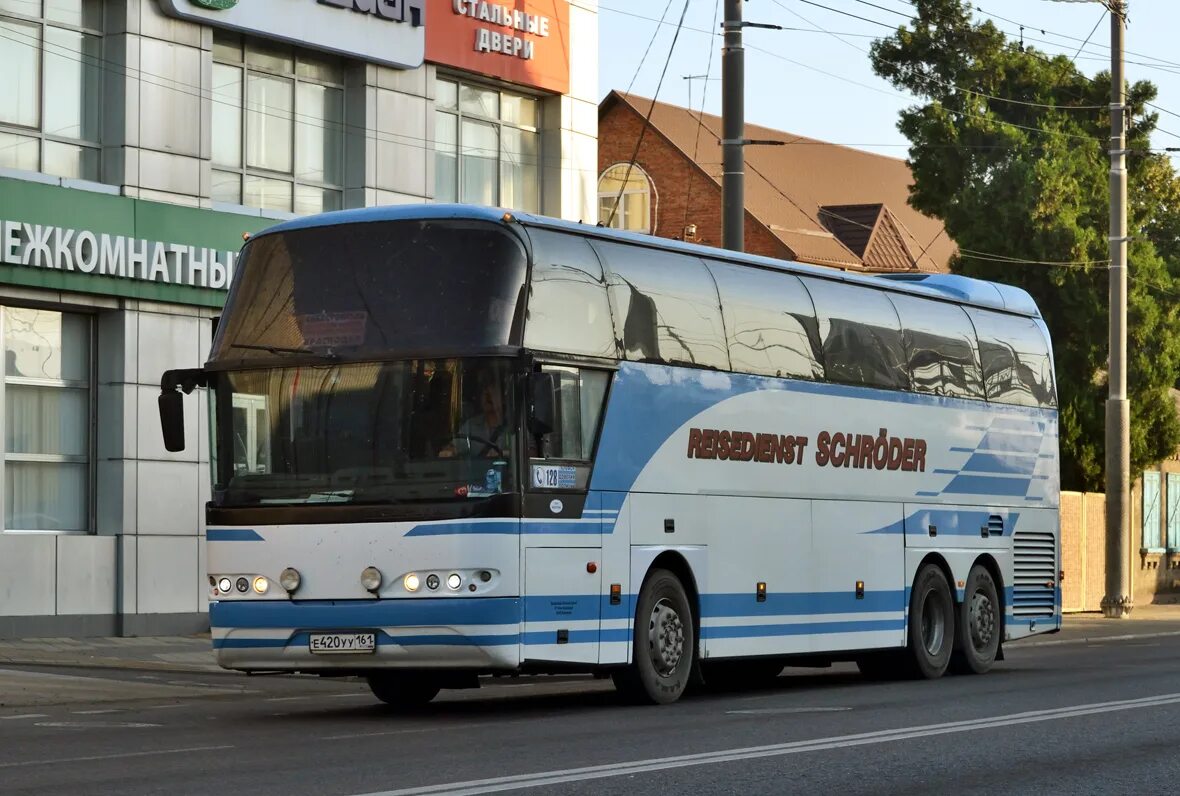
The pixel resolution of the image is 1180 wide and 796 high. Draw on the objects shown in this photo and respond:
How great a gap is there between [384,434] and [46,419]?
1058cm

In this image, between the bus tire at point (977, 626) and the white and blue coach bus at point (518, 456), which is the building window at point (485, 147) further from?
the white and blue coach bus at point (518, 456)

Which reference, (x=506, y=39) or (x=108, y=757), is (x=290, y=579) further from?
(x=506, y=39)

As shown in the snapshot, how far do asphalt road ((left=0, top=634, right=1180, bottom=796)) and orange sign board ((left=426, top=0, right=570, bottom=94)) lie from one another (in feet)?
38.0

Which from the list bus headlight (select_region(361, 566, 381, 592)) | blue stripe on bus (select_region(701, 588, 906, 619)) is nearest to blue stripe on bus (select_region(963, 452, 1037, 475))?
blue stripe on bus (select_region(701, 588, 906, 619))

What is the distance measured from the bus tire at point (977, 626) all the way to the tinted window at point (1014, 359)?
73.7 inches

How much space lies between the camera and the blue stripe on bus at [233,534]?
1531 centimetres

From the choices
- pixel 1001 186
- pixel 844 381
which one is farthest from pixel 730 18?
pixel 1001 186

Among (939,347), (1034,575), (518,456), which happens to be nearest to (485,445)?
(518,456)

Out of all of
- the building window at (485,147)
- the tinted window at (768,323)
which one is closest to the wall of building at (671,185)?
the building window at (485,147)

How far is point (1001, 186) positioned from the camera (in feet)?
130

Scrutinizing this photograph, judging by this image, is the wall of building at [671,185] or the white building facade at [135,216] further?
the wall of building at [671,185]

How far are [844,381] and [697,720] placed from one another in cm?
520

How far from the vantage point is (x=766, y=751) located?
12.2m

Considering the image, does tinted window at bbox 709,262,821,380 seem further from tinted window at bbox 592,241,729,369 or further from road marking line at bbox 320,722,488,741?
road marking line at bbox 320,722,488,741
